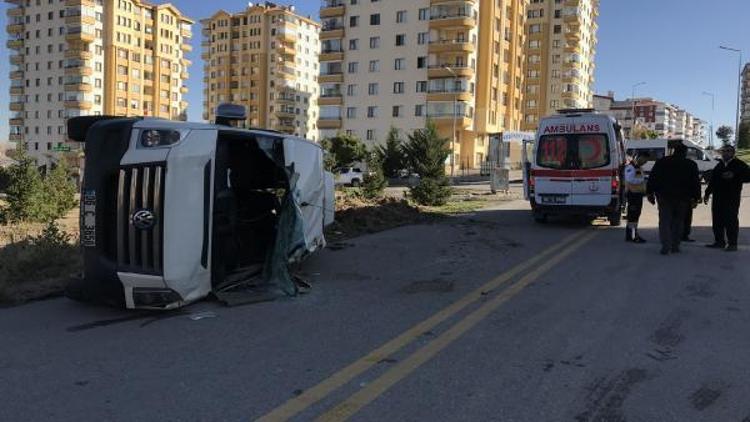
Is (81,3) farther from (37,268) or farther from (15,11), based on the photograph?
(37,268)

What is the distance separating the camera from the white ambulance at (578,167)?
14.5m

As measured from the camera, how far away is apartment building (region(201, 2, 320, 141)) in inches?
4938

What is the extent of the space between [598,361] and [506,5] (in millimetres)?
82407

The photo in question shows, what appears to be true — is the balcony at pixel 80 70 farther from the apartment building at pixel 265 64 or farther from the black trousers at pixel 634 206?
the black trousers at pixel 634 206

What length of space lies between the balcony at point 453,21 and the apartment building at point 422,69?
0.11m

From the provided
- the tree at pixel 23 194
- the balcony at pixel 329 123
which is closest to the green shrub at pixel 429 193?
the tree at pixel 23 194

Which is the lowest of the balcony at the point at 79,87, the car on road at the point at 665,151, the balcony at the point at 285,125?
the car on road at the point at 665,151

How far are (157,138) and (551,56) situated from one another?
354 ft

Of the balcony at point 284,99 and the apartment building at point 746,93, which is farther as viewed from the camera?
the apartment building at point 746,93

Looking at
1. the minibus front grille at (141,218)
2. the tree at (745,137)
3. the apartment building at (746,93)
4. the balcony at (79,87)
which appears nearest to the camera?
the minibus front grille at (141,218)

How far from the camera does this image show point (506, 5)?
8162 centimetres

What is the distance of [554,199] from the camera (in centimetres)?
1484

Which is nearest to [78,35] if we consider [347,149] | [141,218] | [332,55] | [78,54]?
[78,54]

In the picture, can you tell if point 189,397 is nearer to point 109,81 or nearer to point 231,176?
point 231,176
